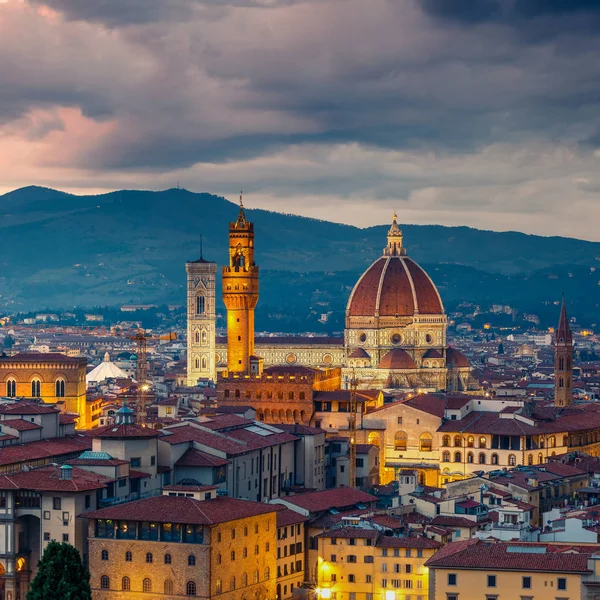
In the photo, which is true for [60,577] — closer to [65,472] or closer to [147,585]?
[147,585]

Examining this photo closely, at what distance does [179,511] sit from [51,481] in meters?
5.66

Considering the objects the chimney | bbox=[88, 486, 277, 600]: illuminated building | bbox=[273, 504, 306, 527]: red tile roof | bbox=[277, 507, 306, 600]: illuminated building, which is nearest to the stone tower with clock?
bbox=[273, 504, 306, 527]: red tile roof

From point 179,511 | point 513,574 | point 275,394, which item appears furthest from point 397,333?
point 513,574

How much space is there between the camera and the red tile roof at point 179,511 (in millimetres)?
68812

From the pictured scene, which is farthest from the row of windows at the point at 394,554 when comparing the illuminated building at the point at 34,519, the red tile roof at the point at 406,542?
the illuminated building at the point at 34,519

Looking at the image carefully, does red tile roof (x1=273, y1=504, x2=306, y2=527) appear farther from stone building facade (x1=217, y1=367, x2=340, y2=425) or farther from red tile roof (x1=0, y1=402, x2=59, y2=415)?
stone building facade (x1=217, y1=367, x2=340, y2=425)

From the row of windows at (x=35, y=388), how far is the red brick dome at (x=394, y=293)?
37.6 metres

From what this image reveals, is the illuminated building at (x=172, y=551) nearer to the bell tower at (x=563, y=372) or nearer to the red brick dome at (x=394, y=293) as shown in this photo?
the bell tower at (x=563, y=372)

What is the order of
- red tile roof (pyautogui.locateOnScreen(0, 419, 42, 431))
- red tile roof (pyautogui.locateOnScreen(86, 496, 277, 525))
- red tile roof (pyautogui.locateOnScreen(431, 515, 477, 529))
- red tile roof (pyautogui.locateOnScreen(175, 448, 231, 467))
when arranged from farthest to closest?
1. red tile roof (pyautogui.locateOnScreen(0, 419, 42, 431))
2. red tile roof (pyautogui.locateOnScreen(175, 448, 231, 467))
3. red tile roof (pyautogui.locateOnScreen(431, 515, 477, 529))
4. red tile roof (pyautogui.locateOnScreen(86, 496, 277, 525))

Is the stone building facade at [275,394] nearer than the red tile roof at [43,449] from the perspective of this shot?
No

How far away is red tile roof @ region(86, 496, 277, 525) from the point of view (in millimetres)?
68812

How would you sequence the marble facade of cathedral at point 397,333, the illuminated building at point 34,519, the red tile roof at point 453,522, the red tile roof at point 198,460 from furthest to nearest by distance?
the marble facade of cathedral at point 397,333 → the red tile roof at point 198,460 → the red tile roof at point 453,522 → the illuminated building at point 34,519

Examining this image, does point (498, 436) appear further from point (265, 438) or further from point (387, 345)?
point (387, 345)

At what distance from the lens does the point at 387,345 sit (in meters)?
149
